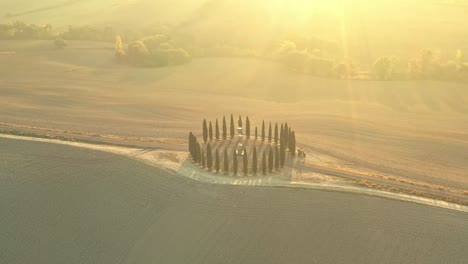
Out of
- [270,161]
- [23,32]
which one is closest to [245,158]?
[270,161]

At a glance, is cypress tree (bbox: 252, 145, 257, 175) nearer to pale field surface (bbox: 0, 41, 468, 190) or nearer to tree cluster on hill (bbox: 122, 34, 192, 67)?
pale field surface (bbox: 0, 41, 468, 190)

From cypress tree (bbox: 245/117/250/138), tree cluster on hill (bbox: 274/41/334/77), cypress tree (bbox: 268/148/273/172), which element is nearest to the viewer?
cypress tree (bbox: 268/148/273/172)

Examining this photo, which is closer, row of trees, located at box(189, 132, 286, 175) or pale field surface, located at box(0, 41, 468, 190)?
row of trees, located at box(189, 132, 286, 175)

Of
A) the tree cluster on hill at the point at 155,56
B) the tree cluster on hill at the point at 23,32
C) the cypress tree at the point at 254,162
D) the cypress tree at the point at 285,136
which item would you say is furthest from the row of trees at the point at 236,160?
the tree cluster on hill at the point at 23,32

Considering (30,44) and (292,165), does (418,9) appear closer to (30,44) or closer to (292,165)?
(30,44)

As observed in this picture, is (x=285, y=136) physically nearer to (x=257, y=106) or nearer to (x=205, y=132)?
(x=205, y=132)

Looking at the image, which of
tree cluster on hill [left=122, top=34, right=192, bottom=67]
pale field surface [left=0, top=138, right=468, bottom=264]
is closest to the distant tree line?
pale field surface [left=0, top=138, right=468, bottom=264]

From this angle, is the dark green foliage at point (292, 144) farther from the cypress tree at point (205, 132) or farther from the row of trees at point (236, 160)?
the cypress tree at point (205, 132)
